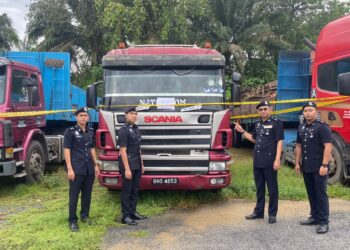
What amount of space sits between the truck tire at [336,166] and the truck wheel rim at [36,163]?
5.56m

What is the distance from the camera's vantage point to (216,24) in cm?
2039

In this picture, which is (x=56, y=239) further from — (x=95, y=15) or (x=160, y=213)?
(x=95, y=15)

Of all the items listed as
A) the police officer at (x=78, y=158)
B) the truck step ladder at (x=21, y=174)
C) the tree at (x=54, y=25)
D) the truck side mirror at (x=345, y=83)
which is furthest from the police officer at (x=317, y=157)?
the tree at (x=54, y=25)

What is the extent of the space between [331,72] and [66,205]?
5.15 m

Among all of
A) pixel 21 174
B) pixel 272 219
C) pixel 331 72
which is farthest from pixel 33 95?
pixel 331 72

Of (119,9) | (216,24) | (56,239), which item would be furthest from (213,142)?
(216,24)

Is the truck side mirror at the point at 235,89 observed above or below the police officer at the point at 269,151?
above

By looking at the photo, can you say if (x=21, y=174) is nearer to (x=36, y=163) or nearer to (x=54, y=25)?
(x=36, y=163)

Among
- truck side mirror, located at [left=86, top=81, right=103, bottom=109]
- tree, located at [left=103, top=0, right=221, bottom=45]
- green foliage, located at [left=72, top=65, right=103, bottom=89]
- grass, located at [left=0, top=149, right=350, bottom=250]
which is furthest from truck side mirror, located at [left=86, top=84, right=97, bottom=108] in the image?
green foliage, located at [left=72, top=65, right=103, bottom=89]

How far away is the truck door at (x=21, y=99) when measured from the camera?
7.63 m

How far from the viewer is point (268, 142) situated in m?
5.89

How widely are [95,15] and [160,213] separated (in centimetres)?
1691

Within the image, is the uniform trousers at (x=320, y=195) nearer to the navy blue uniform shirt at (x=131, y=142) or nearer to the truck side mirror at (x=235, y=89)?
the truck side mirror at (x=235, y=89)

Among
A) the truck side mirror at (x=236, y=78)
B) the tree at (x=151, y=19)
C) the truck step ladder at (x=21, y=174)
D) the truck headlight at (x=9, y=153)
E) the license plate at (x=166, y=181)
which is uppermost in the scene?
the tree at (x=151, y=19)
